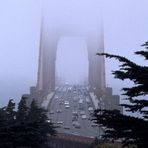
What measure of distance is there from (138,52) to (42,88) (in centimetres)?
6699

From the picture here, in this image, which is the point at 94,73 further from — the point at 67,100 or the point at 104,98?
the point at 104,98

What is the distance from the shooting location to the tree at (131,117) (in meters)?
4.95

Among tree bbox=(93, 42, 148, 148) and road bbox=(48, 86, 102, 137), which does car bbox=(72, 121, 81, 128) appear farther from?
tree bbox=(93, 42, 148, 148)

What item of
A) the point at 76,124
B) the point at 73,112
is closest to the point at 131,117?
the point at 76,124

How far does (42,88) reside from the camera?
71.8 m

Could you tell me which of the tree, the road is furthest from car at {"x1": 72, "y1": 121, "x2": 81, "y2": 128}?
the tree

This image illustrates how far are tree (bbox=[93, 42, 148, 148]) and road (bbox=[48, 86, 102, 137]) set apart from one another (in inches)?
1507

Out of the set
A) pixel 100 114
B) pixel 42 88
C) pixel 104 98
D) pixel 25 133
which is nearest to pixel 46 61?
pixel 42 88

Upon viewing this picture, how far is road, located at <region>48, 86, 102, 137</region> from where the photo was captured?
47156 mm

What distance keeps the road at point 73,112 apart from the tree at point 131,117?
38287mm

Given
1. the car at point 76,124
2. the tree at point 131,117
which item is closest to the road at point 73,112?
the car at point 76,124

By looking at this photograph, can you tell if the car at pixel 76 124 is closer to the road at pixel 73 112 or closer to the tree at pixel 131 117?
the road at pixel 73 112

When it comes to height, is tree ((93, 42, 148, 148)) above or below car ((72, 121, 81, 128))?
below

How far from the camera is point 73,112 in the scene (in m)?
59.8
